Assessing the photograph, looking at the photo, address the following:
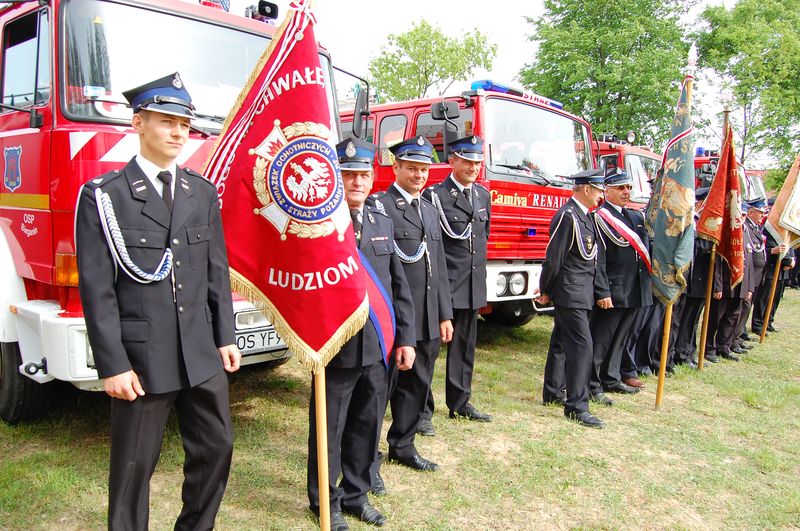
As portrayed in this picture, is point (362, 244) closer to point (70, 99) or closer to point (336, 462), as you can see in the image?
point (336, 462)

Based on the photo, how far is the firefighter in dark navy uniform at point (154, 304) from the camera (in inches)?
86.6

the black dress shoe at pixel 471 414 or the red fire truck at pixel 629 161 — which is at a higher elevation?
the red fire truck at pixel 629 161

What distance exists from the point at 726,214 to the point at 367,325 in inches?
208

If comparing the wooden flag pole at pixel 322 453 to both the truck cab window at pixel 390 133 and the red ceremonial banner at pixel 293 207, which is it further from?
the truck cab window at pixel 390 133

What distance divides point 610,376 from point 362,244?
3613mm

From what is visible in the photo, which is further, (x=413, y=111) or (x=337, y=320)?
(x=413, y=111)

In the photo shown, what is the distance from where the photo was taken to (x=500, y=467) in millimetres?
3871

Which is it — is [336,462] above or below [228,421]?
below

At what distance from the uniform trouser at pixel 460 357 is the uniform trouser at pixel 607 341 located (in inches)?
56.2

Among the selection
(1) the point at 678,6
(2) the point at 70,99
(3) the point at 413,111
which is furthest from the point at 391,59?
(2) the point at 70,99

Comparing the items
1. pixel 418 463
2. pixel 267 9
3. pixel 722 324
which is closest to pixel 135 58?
pixel 267 9

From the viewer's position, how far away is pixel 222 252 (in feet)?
8.34

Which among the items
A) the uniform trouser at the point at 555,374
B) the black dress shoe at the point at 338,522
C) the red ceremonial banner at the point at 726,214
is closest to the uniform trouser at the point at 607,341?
the uniform trouser at the point at 555,374

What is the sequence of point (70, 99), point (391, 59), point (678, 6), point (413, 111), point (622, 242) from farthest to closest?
1. point (391, 59)
2. point (678, 6)
3. point (413, 111)
4. point (622, 242)
5. point (70, 99)
